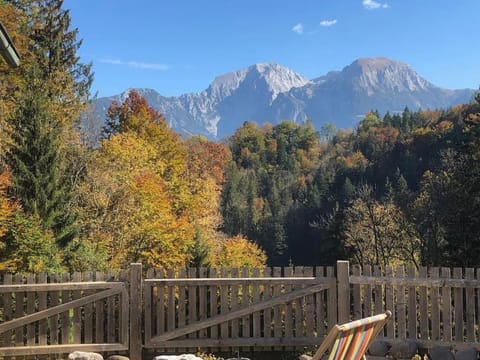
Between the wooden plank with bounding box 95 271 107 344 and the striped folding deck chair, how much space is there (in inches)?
145

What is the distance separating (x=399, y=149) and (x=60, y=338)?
6705 centimetres

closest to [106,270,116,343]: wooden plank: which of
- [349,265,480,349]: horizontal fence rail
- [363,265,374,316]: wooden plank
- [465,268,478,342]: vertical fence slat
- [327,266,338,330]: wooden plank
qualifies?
[327,266,338,330]: wooden plank

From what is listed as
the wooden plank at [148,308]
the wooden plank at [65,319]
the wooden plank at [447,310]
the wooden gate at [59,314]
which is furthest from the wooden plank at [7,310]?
the wooden plank at [447,310]

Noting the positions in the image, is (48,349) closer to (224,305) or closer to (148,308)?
(148,308)

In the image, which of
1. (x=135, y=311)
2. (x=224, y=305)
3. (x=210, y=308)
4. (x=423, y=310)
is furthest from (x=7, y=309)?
(x=423, y=310)

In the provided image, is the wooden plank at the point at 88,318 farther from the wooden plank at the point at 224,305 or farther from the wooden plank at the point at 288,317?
the wooden plank at the point at 288,317

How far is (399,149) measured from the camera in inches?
2697

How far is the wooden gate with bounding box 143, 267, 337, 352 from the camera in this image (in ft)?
20.9

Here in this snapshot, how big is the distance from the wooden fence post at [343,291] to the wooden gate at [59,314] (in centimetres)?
272

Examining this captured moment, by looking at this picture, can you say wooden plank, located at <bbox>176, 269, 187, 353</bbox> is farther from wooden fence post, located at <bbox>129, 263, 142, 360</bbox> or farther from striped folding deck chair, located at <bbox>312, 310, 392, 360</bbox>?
striped folding deck chair, located at <bbox>312, 310, 392, 360</bbox>

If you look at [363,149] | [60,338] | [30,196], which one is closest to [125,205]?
[30,196]

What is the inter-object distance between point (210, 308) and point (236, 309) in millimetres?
339

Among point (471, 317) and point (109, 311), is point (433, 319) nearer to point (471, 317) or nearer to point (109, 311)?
point (471, 317)

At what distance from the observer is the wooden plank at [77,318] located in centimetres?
622
